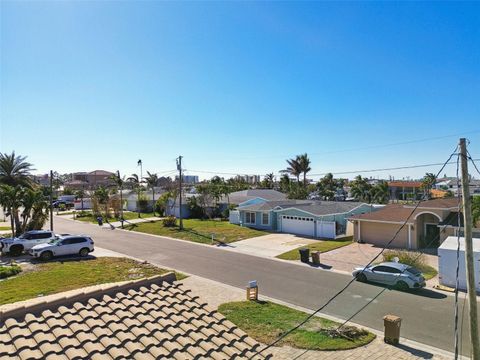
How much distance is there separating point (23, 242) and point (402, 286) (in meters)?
27.0

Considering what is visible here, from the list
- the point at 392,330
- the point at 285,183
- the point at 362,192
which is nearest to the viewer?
the point at 392,330

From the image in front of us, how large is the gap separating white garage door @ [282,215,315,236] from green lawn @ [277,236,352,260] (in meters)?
3.16

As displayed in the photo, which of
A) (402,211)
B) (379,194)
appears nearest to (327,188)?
(379,194)

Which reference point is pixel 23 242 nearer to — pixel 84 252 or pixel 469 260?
pixel 84 252

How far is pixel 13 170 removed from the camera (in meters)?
36.7

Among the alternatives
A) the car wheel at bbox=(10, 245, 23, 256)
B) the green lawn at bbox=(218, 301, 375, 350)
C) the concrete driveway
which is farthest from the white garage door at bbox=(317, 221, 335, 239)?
the car wheel at bbox=(10, 245, 23, 256)

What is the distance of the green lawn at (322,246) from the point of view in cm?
2614

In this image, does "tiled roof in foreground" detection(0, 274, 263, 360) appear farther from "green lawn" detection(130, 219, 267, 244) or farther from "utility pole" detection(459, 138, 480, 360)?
"green lawn" detection(130, 219, 267, 244)

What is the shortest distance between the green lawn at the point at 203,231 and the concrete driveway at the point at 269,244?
5.54ft

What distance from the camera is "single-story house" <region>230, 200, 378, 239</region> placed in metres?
34.4

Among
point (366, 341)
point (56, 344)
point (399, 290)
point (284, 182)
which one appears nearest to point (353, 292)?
point (399, 290)

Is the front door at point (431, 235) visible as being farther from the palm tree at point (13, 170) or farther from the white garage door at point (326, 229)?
the palm tree at point (13, 170)

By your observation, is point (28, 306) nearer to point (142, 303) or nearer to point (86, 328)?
point (86, 328)

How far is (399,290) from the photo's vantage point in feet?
59.6
